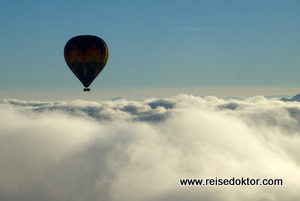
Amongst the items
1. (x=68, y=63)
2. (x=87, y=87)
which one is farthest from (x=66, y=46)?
(x=87, y=87)

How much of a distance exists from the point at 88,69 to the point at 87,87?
4.47 meters

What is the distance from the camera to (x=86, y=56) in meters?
94.1

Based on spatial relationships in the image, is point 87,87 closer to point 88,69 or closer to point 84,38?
point 88,69

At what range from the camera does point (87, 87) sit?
9562 centimetres

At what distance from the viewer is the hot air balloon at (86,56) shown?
3701 inches

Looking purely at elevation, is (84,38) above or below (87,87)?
above

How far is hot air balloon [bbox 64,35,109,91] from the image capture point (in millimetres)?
94000

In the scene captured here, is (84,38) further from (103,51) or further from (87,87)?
(87,87)

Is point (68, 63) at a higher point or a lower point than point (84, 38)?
lower

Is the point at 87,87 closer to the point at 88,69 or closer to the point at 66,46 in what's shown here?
the point at 88,69

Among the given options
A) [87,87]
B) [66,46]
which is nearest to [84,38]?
[66,46]

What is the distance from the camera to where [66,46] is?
95938 mm

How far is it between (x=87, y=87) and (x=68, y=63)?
7772 millimetres

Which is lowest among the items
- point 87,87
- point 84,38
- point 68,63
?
point 87,87
